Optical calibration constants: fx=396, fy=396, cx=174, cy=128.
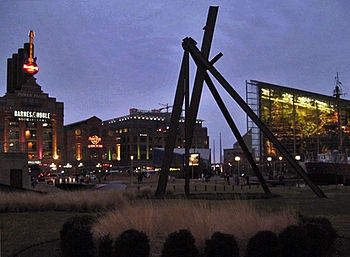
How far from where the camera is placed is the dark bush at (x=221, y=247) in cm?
690

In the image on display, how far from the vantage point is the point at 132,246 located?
6941 mm

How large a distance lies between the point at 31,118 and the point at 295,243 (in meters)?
106

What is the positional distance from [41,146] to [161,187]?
314 ft

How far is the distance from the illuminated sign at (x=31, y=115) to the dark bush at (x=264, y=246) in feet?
346

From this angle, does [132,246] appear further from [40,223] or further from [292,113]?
[292,113]

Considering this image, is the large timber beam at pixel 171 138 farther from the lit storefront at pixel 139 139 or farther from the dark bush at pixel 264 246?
the lit storefront at pixel 139 139

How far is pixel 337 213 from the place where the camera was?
47.4 feet

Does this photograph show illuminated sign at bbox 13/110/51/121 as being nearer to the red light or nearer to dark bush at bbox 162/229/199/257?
the red light

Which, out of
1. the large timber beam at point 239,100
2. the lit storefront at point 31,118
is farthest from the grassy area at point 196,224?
the lit storefront at point 31,118

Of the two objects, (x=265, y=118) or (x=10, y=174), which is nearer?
(x=10, y=174)

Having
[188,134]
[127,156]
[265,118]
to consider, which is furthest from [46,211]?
[127,156]

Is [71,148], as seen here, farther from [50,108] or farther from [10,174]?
[10,174]

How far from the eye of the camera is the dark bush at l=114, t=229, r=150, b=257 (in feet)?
22.7

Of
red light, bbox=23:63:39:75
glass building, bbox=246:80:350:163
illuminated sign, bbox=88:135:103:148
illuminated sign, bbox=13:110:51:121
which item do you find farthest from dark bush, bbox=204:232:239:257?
illuminated sign, bbox=88:135:103:148
